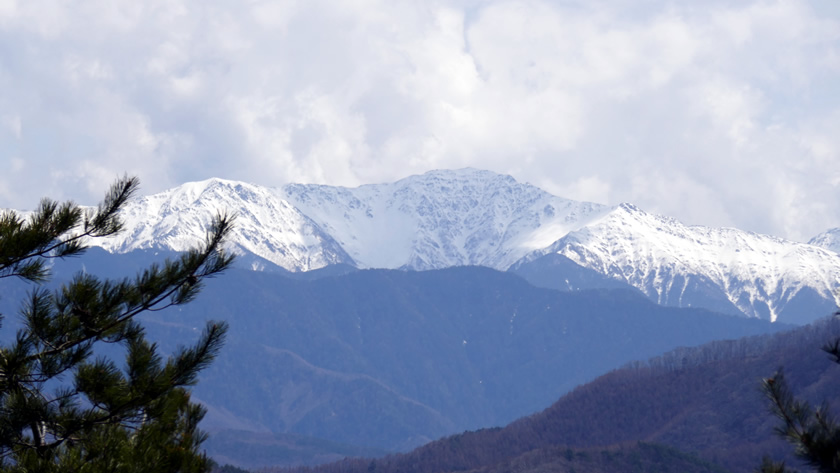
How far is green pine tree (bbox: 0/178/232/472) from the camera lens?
15.2 m

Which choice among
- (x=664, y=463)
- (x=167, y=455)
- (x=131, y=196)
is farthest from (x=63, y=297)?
(x=664, y=463)

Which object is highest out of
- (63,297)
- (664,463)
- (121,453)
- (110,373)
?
(664,463)

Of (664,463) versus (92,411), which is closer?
(92,411)

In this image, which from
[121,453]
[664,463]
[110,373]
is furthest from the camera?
[664,463]

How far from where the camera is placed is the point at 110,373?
16.0 m

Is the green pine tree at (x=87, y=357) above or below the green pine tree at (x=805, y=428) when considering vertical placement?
above

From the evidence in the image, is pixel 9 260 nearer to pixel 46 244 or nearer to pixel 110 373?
pixel 46 244

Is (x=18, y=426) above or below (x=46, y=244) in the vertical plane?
below

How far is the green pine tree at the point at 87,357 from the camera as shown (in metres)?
15.2

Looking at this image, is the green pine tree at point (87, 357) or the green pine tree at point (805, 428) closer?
the green pine tree at point (87, 357)

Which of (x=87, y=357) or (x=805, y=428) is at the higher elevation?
(x=87, y=357)

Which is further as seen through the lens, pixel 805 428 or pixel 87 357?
pixel 805 428

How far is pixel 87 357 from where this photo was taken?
1600 centimetres

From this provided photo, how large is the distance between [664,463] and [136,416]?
182 meters
